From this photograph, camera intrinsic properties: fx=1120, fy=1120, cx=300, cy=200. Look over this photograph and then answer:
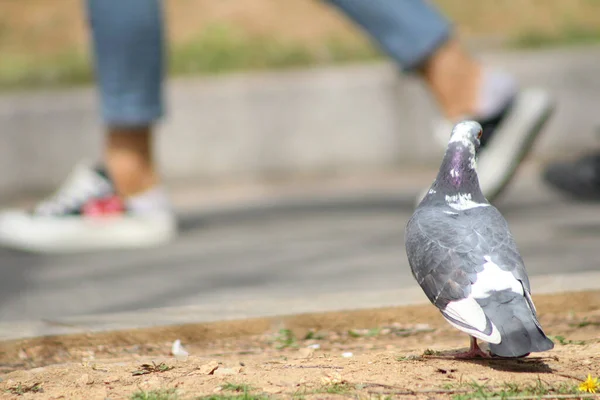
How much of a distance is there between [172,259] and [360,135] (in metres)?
3.06

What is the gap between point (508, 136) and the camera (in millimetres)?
4680

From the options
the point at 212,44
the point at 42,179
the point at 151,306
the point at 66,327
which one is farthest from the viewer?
the point at 212,44

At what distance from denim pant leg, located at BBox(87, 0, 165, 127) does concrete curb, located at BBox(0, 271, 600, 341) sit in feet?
5.27

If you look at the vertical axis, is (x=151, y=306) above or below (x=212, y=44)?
below

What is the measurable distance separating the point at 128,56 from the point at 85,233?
0.88 metres

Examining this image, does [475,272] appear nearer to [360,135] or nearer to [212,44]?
[360,135]

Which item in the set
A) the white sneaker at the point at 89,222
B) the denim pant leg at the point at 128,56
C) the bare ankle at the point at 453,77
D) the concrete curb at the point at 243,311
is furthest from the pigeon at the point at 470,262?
the white sneaker at the point at 89,222

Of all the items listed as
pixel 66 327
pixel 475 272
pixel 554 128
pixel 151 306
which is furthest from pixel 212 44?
pixel 475 272

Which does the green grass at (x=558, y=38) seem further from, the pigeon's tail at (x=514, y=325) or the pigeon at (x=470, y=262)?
the pigeon's tail at (x=514, y=325)

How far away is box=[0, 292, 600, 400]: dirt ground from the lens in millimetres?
2297

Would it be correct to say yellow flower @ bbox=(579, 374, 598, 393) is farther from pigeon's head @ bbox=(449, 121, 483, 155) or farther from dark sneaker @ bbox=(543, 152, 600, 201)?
dark sneaker @ bbox=(543, 152, 600, 201)

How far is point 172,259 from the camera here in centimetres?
469

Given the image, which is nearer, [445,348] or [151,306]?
[445,348]

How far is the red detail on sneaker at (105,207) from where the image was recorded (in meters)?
5.02
